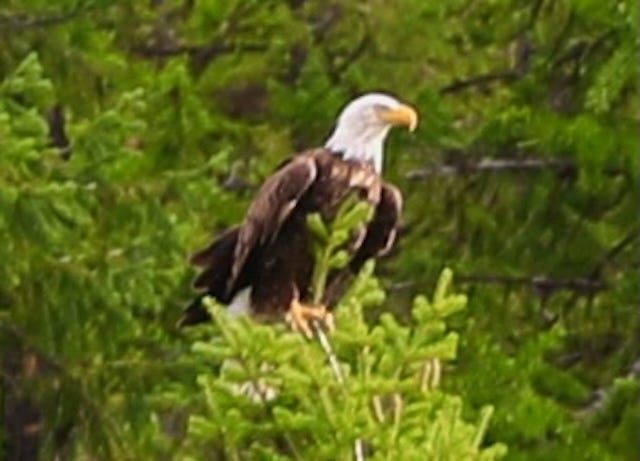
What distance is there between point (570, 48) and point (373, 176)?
16.2ft

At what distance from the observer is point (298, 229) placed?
941 cm

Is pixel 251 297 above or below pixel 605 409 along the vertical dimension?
above

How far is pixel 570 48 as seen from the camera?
563 inches

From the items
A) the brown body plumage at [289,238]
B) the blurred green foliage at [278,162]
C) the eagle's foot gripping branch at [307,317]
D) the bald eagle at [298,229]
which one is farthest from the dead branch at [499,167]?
the eagle's foot gripping branch at [307,317]

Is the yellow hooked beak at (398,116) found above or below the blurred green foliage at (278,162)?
above

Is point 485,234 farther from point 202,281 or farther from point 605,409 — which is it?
point 202,281

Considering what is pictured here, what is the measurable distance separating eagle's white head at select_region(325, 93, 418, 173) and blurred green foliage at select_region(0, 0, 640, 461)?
1.19 metres

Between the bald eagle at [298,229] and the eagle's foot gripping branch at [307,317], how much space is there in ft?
0.09

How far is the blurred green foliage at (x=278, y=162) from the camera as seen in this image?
1213 centimetres

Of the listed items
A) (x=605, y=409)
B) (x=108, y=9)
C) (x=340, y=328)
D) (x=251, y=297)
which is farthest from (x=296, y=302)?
(x=108, y=9)

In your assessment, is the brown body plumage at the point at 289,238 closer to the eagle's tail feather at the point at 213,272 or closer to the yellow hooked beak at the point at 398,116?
the eagle's tail feather at the point at 213,272

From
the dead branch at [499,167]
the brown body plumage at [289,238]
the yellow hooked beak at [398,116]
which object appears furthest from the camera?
the dead branch at [499,167]

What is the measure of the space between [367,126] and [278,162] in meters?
4.75

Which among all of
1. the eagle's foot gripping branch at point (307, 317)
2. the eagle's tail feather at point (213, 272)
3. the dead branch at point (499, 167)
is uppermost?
the eagle's foot gripping branch at point (307, 317)
